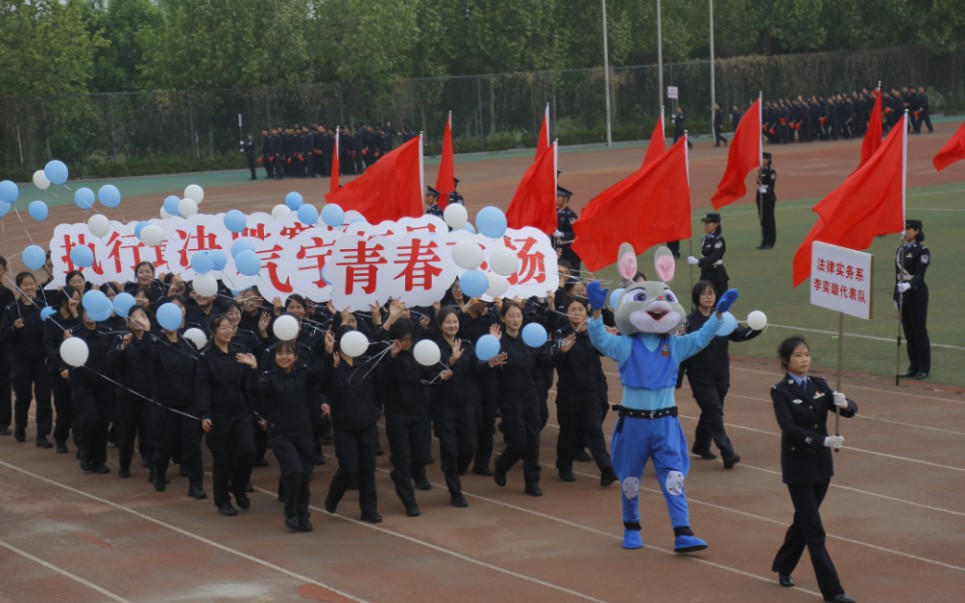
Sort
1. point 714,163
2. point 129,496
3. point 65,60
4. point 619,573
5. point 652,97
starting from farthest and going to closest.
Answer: point 652,97 → point 65,60 → point 714,163 → point 129,496 → point 619,573

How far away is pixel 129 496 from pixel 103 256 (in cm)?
360

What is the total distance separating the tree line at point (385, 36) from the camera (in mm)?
48344

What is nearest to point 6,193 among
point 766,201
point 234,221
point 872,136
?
point 234,221

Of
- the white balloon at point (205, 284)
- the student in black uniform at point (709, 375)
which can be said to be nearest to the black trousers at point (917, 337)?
the student in black uniform at point (709, 375)

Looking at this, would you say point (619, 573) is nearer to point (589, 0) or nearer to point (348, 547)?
point (348, 547)

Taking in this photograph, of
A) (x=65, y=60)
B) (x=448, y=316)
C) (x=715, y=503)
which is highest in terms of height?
(x=65, y=60)

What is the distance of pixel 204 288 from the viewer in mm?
12531

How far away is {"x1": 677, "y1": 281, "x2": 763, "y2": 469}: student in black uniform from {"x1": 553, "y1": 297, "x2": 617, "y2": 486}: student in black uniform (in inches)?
35.3

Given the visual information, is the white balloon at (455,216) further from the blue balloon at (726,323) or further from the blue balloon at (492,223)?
the blue balloon at (726,323)

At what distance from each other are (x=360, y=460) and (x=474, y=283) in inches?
67.2

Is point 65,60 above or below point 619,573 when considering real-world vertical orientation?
above

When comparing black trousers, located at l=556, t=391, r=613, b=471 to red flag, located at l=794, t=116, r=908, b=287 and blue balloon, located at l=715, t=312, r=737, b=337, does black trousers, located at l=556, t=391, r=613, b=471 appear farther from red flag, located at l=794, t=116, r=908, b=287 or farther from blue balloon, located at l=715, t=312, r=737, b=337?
red flag, located at l=794, t=116, r=908, b=287

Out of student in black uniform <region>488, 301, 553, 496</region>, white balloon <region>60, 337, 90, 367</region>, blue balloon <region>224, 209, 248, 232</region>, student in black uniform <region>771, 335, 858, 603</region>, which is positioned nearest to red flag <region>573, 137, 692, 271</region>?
student in black uniform <region>488, 301, 553, 496</region>

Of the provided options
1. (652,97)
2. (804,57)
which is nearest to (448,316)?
(652,97)
